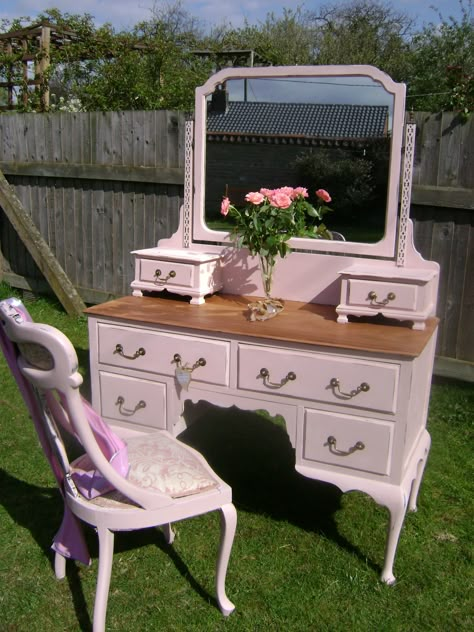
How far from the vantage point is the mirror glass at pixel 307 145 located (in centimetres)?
295

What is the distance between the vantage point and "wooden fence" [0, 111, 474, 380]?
4.05 metres

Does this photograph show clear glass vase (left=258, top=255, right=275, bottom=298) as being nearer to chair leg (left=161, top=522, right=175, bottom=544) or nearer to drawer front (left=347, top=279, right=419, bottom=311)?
drawer front (left=347, top=279, right=419, bottom=311)

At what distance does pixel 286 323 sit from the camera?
8.95 ft

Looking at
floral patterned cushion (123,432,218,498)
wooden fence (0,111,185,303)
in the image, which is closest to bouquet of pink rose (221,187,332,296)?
floral patterned cushion (123,432,218,498)

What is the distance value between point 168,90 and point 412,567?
568cm

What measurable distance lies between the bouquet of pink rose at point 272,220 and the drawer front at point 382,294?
39 centimetres

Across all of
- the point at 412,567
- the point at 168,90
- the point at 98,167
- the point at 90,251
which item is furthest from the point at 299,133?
the point at 168,90

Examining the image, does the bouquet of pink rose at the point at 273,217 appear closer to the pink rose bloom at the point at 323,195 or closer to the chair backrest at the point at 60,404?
the pink rose bloom at the point at 323,195

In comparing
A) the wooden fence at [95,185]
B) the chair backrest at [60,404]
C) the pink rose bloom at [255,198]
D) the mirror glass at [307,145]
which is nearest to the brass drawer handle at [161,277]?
the mirror glass at [307,145]

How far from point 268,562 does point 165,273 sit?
139 cm

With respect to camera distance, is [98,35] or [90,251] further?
[98,35]

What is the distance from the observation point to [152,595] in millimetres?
2479

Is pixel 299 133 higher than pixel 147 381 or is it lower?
higher

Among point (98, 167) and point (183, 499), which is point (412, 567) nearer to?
point (183, 499)
